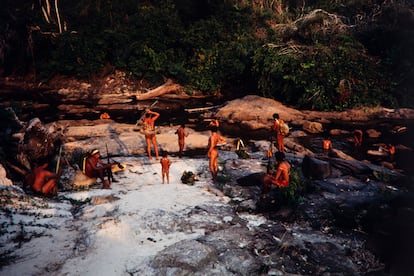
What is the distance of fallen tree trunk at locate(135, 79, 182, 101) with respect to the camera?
22.7 metres

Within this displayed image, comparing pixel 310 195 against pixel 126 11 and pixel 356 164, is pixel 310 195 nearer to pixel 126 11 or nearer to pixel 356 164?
pixel 356 164

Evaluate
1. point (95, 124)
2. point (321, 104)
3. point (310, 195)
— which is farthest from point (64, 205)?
point (321, 104)

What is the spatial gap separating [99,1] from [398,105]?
22492 mm

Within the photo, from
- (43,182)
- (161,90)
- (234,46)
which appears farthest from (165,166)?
(234,46)

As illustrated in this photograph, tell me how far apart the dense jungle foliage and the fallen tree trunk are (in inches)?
26.0

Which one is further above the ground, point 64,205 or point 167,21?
point 167,21

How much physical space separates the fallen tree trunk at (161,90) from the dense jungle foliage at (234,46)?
659mm

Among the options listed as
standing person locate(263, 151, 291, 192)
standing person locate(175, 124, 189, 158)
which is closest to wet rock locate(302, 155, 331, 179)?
standing person locate(263, 151, 291, 192)

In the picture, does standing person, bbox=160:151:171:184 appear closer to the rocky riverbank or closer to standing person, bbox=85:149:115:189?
the rocky riverbank

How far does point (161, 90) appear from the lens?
77.4 feet

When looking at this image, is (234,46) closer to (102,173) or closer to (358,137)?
(358,137)

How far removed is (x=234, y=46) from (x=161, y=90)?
5.89m

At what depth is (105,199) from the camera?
847cm

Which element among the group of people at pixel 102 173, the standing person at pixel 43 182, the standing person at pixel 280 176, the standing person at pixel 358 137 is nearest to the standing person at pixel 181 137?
the group of people at pixel 102 173
